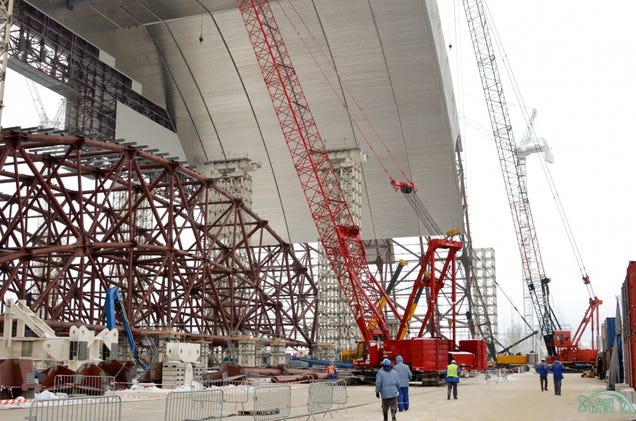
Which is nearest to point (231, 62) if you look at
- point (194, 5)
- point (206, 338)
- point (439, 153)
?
point (194, 5)

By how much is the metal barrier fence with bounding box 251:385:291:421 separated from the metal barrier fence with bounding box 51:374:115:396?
7.54 m

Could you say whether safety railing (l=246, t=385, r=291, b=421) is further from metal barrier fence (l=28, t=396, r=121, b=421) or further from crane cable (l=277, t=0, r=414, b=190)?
crane cable (l=277, t=0, r=414, b=190)

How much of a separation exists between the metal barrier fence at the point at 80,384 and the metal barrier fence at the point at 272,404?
Result: 7.54m

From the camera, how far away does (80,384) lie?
1180 inches

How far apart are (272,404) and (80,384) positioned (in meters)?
10.8

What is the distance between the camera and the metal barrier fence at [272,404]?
21875 mm

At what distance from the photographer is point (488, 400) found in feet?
102

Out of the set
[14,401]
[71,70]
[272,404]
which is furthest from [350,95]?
[272,404]

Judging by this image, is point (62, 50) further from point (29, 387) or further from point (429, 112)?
point (29, 387)

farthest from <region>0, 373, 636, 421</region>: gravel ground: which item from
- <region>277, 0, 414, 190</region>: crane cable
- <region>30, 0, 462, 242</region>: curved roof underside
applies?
<region>30, 0, 462, 242</region>: curved roof underside

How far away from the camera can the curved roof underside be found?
234ft

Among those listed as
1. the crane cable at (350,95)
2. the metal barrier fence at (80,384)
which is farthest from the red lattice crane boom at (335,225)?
the metal barrier fence at (80,384)

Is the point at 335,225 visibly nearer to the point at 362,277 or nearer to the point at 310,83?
the point at 362,277

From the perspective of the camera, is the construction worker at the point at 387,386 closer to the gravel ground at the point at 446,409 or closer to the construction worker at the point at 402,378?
the gravel ground at the point at 446,409
